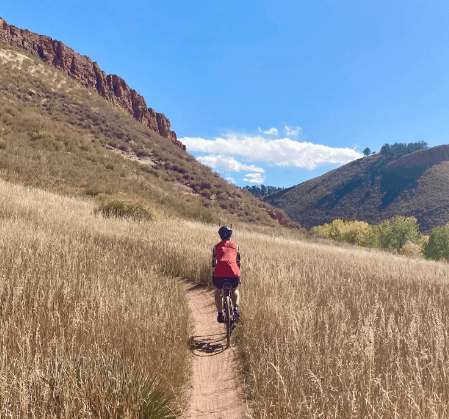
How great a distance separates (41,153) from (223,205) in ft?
57.0

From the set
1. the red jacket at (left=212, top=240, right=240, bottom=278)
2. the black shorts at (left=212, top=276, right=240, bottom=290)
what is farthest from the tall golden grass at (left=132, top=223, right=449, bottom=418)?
the red jacket at (left=212, top=240, right=240, bottom=278)

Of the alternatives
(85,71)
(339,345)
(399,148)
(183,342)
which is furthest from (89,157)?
(399,148)

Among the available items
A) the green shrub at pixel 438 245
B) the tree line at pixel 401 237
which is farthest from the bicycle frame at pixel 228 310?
the green shrub at pixel 438 245

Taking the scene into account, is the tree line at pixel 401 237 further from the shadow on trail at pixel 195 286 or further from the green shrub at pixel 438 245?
the shadow on trail at pixel 195 286

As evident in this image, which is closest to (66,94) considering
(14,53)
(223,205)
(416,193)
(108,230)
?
(14,53)

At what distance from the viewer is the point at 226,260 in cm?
446

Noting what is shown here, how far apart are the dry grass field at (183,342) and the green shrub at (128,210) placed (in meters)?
6.08

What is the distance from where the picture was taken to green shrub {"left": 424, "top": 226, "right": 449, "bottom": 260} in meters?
46.1

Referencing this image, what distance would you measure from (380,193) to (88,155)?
110 m

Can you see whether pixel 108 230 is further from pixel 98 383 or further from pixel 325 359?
pixel 325 359

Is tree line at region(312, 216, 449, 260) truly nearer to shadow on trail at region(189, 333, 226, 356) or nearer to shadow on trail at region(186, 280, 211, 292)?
shadow on trail at region(186, 280, 211, 292)

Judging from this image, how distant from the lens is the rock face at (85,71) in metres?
54.4

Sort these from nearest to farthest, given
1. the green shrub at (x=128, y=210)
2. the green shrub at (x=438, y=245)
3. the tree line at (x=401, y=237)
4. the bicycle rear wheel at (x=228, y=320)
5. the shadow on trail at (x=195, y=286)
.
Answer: the bicycle rear wheel at (x=228, y=320), the shadow on trail at (x=195, y=286), the green shrub at (x=128, y=210), the green shrub at (x=438, y=245), the tree line at (x=401, y=237)

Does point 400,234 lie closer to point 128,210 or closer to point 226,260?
A: point 128,210
